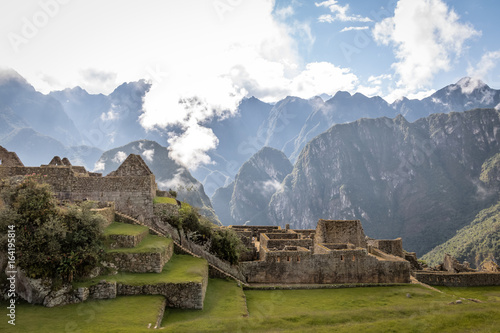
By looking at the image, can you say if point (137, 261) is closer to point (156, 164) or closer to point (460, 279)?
point (460, 279)

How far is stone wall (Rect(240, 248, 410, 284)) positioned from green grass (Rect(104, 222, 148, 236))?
7506mm

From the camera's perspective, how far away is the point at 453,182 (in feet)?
654

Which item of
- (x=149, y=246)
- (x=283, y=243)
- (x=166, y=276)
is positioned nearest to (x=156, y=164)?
(x=283, y=243)

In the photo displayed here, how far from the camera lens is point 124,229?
19062 millimetres

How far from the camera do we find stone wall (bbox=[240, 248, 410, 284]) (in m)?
22.6

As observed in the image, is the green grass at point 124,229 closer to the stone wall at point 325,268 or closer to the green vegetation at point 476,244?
the stone wall at point 325,268

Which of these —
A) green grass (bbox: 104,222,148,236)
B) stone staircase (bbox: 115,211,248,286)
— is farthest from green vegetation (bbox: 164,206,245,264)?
green grass (bbox: 104,222,148,236)

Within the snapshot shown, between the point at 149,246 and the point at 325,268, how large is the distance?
12.3m

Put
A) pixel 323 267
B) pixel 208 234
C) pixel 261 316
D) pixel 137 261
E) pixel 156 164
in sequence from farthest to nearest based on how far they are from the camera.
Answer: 1. pixel 156 164
2. pixel 208 234
3. pixel 323 267
4. pixel 137 261
5. pixel 261 316

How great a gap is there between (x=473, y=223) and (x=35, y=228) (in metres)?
180

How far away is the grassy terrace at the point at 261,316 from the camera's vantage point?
470 inches

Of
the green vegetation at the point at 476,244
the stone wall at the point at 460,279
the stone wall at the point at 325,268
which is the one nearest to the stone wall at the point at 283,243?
the stone wall at the point at 325,268

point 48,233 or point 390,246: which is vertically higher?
point 48,233

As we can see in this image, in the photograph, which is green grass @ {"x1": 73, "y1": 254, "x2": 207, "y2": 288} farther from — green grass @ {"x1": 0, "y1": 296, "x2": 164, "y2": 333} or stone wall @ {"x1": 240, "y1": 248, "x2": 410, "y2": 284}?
stone wall @ {"x1": 240, "y1": 248, "x2": 410, "y2": 284}
